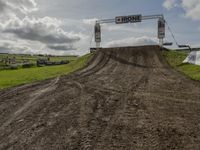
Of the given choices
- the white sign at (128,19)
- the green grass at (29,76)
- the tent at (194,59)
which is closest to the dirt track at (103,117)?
the green grass at (29,76)

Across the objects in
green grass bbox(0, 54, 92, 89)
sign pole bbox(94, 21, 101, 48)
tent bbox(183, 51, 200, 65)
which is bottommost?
green grass bbox(0, 54, 92, 89)

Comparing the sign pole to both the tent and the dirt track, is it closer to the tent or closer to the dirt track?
the tent

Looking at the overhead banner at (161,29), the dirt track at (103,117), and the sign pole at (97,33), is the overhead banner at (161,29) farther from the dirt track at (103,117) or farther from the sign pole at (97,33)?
the dirt track at (103,117)

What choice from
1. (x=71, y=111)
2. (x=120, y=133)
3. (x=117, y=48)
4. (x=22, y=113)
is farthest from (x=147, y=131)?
(x=117, y=48)

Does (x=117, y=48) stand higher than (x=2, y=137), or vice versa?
(x=117, y=48)

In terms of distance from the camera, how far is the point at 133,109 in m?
13.1

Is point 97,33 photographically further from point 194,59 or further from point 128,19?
point 194,59

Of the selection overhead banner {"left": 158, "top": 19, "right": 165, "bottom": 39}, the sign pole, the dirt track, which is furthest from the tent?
the sign pole

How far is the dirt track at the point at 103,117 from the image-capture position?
966 cm

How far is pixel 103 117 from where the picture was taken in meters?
12.0

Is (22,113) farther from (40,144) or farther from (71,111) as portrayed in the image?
(40,144)

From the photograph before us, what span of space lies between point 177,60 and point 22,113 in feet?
89.8

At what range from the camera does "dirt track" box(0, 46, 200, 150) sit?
31.7 ft

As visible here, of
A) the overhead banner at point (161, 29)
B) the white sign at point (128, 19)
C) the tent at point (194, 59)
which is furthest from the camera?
the white sign at point (128, 19)
